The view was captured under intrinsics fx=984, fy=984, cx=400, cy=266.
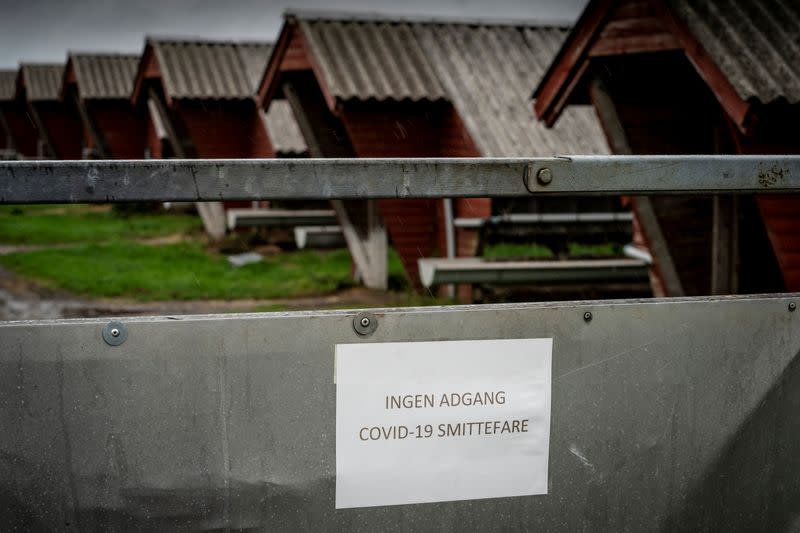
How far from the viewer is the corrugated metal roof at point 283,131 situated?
1894 cm

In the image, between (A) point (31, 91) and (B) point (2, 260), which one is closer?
(B) point (2, 260)

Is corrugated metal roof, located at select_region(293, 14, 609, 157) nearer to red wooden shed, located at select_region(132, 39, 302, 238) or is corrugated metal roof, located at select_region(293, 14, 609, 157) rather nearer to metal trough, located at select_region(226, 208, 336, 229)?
metal trough, located at select_region(226, 208, 336, 229)

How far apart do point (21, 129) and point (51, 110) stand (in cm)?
737

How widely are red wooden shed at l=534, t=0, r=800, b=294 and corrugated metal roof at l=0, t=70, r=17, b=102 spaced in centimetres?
4003

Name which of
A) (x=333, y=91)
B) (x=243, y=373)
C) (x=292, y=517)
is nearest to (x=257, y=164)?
(x=243, y=373)

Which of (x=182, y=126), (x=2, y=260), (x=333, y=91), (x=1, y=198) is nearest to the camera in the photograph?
(x=1, y=198)

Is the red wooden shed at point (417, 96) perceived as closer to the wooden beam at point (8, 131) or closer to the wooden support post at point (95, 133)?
the wooden support post at point (95, 133)

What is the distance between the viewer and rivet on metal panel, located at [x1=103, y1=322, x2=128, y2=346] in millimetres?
2125

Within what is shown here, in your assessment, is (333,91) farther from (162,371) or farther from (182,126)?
(182,126)

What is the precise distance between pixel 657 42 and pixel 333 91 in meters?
5.90

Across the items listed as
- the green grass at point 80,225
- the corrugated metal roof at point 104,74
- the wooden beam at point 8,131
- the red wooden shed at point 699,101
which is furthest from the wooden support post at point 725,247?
the wooden beam at point 8,131

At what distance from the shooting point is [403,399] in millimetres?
2246

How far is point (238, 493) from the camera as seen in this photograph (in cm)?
222

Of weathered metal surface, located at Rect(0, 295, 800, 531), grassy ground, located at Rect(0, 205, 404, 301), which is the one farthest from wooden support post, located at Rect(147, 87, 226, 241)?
weathered metal surface, located at Rect(0, 295, 800, 531)
